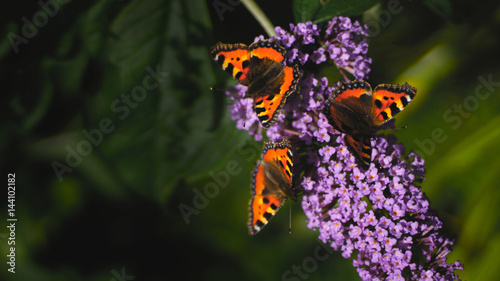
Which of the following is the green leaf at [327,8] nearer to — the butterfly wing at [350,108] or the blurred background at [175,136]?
the blurred background at [175,136]

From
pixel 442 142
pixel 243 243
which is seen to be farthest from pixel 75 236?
pixel 442 142

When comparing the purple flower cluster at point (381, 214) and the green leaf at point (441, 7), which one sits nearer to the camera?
the purple flower cluster at point (381, 214)

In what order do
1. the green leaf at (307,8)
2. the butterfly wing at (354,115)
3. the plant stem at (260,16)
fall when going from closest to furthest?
the butterfly wing at (354,115), the green leaf at (307,8), the plant stem at (260,16)

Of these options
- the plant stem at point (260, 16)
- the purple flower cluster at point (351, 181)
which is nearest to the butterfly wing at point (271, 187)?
the purple flower cluster at point (351, 181)

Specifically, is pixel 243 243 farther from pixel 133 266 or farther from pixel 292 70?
pixel 292 70

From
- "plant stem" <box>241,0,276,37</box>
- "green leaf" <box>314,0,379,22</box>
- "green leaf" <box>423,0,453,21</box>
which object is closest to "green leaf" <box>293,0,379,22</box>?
"green leaf" <box>314,0,379,22</box>

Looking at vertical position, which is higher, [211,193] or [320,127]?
[211,193]

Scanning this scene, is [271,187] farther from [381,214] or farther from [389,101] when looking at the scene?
[389,101]
